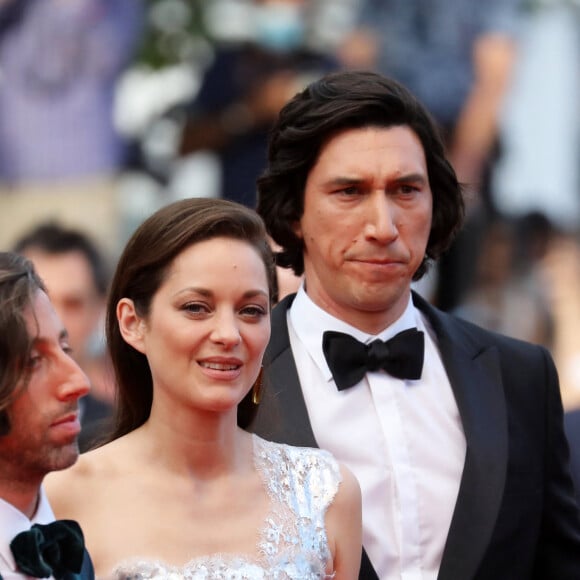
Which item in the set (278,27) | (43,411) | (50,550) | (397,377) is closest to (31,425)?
(43,411)

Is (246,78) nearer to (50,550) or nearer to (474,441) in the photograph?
(474,441)

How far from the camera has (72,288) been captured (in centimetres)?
682

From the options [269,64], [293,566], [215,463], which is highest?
[269,64]

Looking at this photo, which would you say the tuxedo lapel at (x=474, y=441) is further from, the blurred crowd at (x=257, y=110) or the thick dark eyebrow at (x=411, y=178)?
the blurred crowd at (x=257, y=110)

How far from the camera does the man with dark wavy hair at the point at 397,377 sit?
4363 mm

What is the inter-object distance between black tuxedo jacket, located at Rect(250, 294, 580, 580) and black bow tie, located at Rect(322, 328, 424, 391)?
0.13m

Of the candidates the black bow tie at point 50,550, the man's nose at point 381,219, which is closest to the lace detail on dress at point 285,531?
the black bow tie at point 50,550

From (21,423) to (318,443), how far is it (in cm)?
146

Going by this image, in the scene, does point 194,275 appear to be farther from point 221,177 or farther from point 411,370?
point 221,177

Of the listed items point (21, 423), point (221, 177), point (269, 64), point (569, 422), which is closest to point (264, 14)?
point (269, 64)

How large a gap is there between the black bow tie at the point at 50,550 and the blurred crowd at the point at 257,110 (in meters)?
6.84

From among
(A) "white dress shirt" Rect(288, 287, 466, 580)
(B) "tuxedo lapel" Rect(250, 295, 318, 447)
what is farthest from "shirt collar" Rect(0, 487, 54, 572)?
(A) "white dress shirt" Rect(288, 287, 466, 580)

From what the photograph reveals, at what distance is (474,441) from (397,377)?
1.01 feet

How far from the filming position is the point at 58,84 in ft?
34.6
